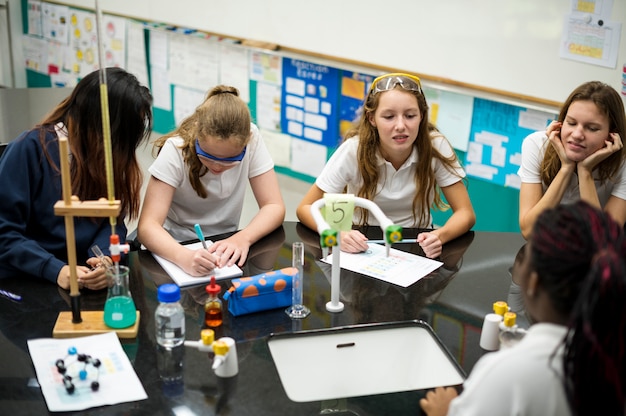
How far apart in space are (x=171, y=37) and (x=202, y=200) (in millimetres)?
2841

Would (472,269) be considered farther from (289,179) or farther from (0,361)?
(289,179)

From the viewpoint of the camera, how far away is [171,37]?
15.8 ft

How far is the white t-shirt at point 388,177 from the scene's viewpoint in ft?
7.69

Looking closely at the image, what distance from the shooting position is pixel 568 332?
3.25 feet

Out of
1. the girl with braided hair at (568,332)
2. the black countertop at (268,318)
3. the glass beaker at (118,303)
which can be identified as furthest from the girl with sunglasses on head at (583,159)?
the glass beaker at (118,303)

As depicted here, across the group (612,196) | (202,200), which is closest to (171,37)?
(202,200)

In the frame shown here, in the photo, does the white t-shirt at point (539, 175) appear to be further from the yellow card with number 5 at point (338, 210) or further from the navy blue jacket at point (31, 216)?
the navy blue jacket at point (31, 216)

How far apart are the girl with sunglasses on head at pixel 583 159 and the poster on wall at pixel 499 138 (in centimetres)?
95

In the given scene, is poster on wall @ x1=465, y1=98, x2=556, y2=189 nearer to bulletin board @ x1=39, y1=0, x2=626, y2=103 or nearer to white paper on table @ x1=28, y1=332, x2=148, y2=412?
bulletin board @ x1=39, y1=0, x2=626, y2=103

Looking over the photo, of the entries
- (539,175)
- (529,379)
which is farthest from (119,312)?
(539,175)

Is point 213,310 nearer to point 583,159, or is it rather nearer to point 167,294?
point 167,294

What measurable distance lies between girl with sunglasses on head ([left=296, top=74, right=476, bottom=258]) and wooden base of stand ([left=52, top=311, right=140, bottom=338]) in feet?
2.71

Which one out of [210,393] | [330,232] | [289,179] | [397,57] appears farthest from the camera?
[289,179]

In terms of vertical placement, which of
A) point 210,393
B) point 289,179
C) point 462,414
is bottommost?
point 289,179
